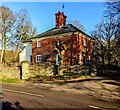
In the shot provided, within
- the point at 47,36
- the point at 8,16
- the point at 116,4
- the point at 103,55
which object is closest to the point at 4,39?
the point at 8,16

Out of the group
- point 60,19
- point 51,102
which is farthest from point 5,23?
point 51,102

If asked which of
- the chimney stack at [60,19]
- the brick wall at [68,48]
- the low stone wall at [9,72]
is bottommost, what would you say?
the low stone wall at [9,72]

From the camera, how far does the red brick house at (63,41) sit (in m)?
40.2

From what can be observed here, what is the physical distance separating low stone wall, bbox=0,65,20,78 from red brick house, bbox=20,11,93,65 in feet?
36.8

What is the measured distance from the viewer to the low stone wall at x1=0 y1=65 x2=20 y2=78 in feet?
93.4

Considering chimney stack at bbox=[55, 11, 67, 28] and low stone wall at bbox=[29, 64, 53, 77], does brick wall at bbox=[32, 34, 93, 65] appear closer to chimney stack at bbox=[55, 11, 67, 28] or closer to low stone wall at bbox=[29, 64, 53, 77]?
chimney stack at bbox=[55, 11, 67, 28]

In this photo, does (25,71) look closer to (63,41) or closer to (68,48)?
(63,41)

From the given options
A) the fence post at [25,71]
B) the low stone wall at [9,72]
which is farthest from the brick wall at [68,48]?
the fence post at [25,71]

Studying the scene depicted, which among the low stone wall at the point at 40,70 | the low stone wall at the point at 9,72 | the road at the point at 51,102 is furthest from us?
the low stone wall at the point at 40,70

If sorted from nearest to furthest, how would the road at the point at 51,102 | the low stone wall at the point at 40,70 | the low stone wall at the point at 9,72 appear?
the road at the point at 51,102 < the low stone wall at the point at 9,72 < the low stone wall at the point at 40,70

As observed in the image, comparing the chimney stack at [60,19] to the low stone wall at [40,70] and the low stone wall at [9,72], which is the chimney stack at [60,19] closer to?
the low stone wall at [40,70]

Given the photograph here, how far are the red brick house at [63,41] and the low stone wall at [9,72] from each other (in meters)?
11.2

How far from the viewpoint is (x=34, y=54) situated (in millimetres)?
46625

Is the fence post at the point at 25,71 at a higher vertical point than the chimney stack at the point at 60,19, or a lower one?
lower
